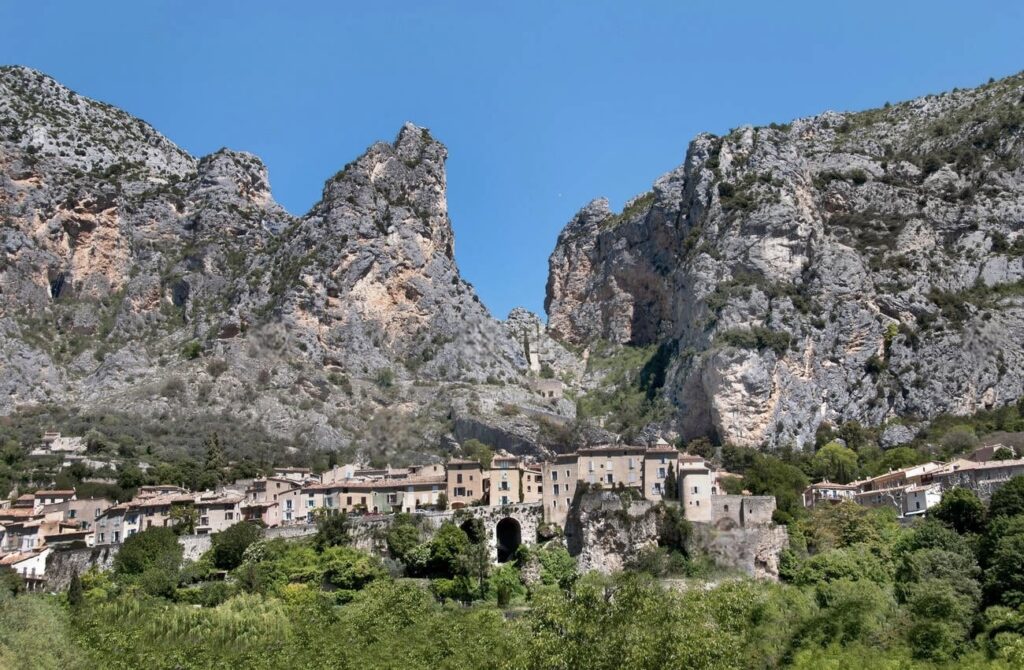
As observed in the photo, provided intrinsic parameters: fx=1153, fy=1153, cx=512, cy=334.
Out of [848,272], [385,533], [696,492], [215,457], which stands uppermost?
[848,272]

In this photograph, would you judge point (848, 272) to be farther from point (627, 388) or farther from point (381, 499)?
point (381, 499)

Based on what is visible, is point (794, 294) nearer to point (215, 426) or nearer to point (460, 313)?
point (460, 313)

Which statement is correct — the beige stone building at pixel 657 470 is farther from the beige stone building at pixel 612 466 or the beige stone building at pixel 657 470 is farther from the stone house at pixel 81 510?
the stone house at pixel 81 510

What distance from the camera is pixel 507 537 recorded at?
90562 millimetres

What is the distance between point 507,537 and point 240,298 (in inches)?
3122

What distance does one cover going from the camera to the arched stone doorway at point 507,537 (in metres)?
88.6

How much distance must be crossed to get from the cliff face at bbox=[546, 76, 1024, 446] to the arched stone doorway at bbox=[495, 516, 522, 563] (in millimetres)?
38765

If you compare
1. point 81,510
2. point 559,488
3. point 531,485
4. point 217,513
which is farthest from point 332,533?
point 81,510

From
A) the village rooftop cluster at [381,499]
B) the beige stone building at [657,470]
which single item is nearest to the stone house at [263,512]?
the village rooftop cluster at [381,499]

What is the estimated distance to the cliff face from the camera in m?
123

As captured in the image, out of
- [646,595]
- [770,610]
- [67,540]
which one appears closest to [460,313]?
[67,540]

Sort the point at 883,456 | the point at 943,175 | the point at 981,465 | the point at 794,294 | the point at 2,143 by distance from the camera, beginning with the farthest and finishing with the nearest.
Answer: the point at 2,143, the point at 943,175, the point at 794,294, the point at 883,456, the point at 981,465

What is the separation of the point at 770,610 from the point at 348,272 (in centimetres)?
9615

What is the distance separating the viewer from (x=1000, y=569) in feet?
222
